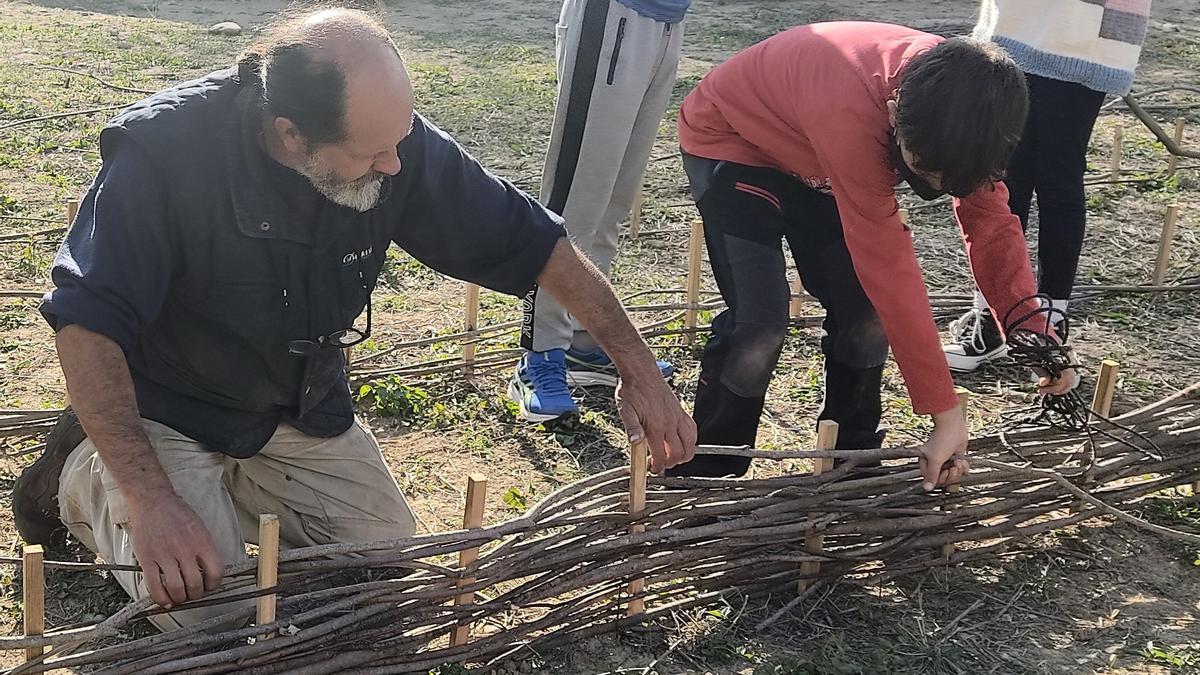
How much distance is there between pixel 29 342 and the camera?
4027mm

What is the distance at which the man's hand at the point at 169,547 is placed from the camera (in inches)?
79.8

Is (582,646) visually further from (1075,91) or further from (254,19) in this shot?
(254,19)

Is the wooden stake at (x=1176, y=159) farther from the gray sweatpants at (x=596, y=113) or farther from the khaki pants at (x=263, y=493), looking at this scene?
the khaki pants at (x=263, y=493)

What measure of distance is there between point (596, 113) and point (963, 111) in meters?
1.51

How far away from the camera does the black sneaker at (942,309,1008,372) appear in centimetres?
412

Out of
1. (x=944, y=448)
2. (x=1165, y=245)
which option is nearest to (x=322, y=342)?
(x=944, y=448)

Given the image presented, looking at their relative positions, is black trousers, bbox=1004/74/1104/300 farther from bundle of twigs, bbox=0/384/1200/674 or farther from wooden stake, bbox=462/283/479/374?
wooden stake, bbox=462/283/479/374

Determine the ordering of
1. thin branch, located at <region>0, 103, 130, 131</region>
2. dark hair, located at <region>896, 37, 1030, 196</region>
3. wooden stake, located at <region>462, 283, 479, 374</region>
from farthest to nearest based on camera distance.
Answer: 1. thin branch, located at <region>0, 103, 130, 131</region>
2. wooden stake, located at <region>462, 283, 479, 374</region>
3. dark hair, located at <region>896, 37, 1030, 196</region>

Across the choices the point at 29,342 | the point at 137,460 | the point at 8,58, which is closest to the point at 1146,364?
the point at 137,460

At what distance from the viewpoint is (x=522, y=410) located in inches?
147

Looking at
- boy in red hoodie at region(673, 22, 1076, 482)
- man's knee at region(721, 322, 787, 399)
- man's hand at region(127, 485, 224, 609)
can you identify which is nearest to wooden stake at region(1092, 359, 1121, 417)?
boy in red hoodie at region(673, 22, 1076, 482)

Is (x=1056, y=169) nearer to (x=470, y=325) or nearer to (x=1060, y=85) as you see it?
(x=1060, y=85)

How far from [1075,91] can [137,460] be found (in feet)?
9.66

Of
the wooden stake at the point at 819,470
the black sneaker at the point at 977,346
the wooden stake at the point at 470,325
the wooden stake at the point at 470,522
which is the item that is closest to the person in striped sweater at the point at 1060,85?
the black sneaker at the point at 977,346
